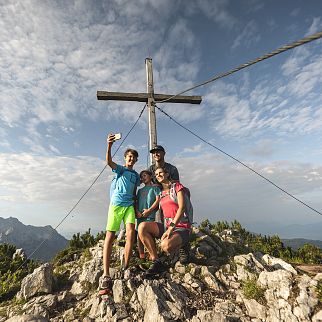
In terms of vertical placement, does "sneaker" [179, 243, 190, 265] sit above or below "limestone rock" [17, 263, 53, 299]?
above

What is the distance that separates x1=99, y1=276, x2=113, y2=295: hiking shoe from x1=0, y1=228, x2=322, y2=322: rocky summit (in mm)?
131

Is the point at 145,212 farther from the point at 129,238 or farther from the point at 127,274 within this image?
the point at 127,274

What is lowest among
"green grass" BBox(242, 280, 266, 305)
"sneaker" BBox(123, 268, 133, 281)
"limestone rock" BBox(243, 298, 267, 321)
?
"limestone rock" BBox(243, 298, 267, 321)

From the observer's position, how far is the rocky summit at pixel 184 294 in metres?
4.89

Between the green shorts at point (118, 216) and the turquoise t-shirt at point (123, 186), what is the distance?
0.12m

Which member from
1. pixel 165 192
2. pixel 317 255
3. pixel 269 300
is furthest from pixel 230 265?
pixel 317 255

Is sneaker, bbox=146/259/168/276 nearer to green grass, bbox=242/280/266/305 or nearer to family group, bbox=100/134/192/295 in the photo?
family group, bbox=100/134/192/295

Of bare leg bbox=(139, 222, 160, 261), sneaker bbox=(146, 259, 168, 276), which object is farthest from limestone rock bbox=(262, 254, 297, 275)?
bare leg bbox=(139, 222, 160, 261)

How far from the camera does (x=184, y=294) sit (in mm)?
5516

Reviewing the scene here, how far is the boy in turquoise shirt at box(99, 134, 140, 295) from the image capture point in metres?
5.88

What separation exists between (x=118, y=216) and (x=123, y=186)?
750 mm

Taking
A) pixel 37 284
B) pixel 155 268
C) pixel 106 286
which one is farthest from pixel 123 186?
pixel 37 284

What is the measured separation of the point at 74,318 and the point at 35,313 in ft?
3.06

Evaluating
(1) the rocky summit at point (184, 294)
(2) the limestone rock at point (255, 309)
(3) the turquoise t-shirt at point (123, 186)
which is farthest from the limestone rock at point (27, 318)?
(2) the limestone rock at point (255, 309)
